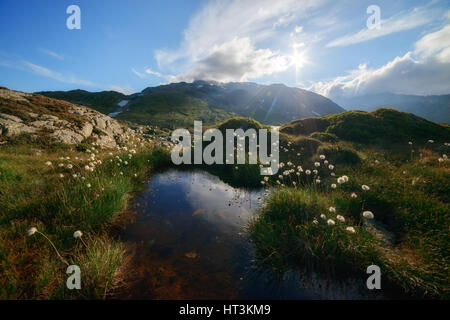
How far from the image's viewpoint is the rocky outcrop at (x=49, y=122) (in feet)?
41.8

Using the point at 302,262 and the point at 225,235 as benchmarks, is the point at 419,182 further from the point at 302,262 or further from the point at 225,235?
the point at 225,235

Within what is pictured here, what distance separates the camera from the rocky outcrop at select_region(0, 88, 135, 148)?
12.8 metres

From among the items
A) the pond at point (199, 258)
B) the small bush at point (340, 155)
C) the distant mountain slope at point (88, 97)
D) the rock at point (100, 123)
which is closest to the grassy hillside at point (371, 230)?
the pond at point (199, 258)

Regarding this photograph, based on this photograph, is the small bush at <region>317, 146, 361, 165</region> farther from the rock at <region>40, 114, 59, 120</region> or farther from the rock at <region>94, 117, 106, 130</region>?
the rock at <region>40, 114, 59, 120</region>

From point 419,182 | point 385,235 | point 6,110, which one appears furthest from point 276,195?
point 6,110

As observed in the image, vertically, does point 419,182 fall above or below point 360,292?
above

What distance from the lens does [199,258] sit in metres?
4.39

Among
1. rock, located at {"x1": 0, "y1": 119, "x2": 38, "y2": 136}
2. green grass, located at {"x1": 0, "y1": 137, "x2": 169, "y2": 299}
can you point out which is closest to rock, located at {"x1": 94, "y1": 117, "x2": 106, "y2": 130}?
rock, located at {"x1": 0, "y1": 119, "x2": 38, "y2": 136}

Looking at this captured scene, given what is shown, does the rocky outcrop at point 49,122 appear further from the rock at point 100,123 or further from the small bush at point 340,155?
the small bush at point 340,155

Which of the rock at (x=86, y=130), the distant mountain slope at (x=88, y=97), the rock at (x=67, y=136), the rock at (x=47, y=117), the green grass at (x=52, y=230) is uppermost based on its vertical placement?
the distant mountain slope at (x=88, y=97)

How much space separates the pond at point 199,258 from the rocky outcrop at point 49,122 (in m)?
7.70
